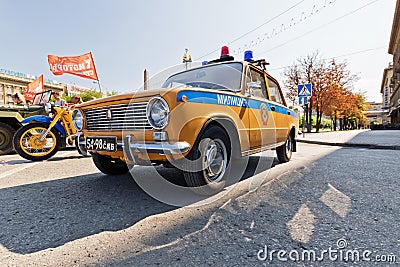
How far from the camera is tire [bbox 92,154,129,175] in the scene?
143 inches

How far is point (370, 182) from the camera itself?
11.1ft

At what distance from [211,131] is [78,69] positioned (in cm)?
1466

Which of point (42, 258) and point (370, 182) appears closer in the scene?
point (42, 258)

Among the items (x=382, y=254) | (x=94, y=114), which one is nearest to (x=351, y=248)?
(x=382, y=254)

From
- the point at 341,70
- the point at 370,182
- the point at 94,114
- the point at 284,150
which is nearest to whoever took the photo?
the point at 94,114

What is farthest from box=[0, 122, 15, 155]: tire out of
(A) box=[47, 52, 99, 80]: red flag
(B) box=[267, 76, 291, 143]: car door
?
(A) box=[47, 52, 99, 80]: red flag

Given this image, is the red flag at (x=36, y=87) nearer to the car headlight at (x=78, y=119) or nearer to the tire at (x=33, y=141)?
the tire at (x=33, y=141)

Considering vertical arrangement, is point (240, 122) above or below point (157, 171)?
above

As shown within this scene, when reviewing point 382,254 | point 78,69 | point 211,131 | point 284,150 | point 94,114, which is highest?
point 78,69

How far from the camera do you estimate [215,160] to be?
291 centimetres

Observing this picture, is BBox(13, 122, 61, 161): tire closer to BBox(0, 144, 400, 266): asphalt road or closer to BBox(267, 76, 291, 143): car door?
BBox(0, 144, 400, 266): asphalt road

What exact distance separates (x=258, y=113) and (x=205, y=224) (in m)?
2.08

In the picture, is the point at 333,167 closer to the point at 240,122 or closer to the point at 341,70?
the point at 240,122

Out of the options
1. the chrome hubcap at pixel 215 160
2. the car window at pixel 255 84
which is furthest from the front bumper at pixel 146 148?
the car window at pixel 255 84
